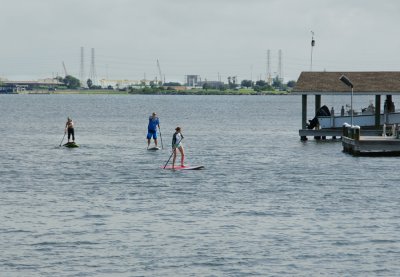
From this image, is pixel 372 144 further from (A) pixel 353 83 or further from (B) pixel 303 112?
(B) pixel 303 112

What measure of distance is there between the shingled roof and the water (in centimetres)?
1140

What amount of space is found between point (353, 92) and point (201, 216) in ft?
111

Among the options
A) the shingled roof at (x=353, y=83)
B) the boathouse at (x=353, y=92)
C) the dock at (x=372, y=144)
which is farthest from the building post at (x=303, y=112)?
the dock at (x=372, y=144)

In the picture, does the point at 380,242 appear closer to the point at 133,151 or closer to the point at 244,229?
the point at 244,229

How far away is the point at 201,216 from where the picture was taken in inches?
1174

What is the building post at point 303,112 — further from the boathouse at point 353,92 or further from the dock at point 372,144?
the dock at point 372,144

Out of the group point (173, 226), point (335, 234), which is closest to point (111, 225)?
point (173, 226)

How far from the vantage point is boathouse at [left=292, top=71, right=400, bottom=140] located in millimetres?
61000

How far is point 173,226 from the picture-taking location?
27984 millimetres

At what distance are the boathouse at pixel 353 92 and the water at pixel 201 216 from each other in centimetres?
1038

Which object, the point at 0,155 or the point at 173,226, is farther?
the point at 0,155

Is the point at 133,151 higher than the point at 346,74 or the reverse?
the reverse

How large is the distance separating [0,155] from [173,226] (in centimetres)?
2773

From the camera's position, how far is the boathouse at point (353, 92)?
2402 inches
